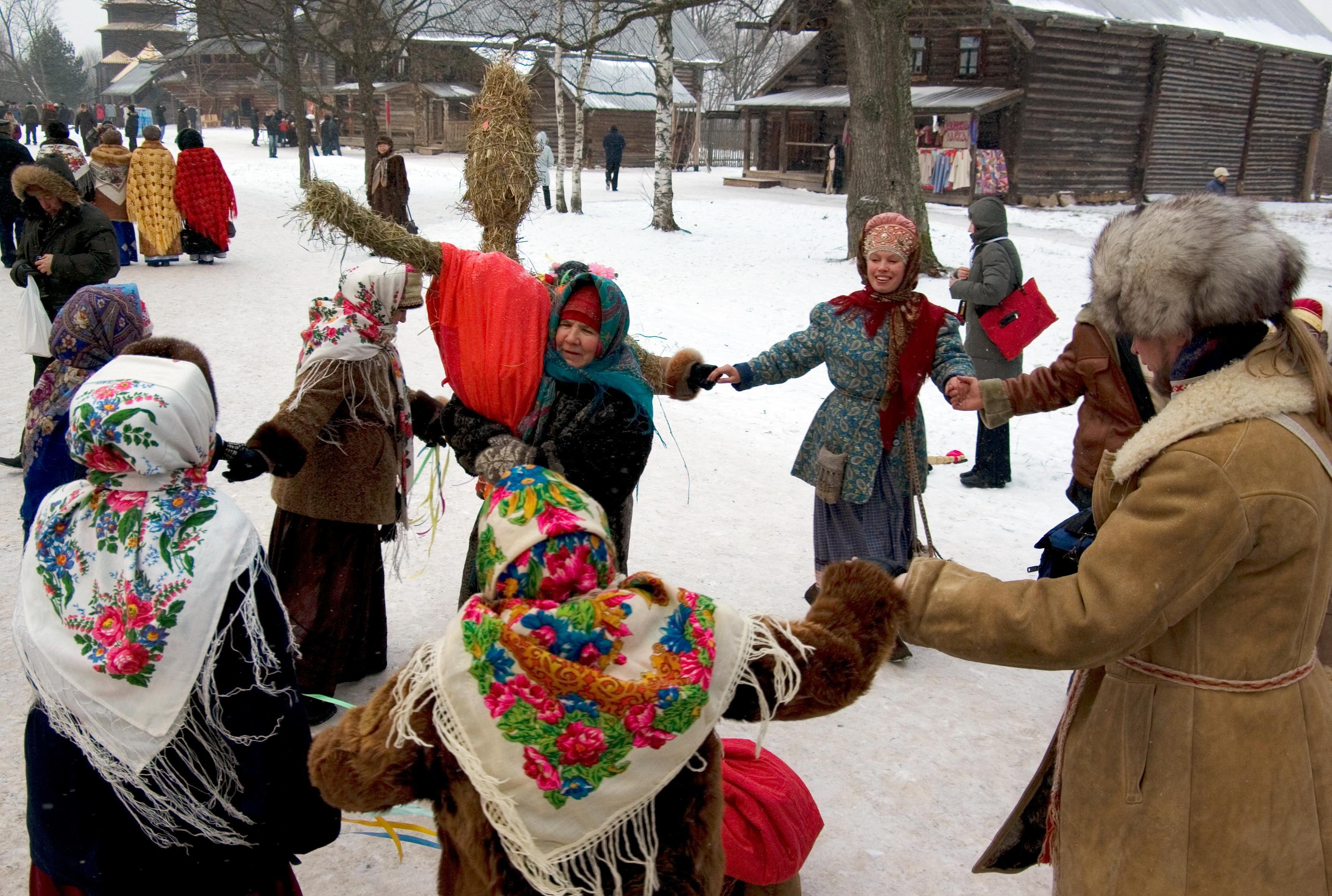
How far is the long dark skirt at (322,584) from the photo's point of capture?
11.7 feet

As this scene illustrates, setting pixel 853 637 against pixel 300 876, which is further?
pixel 300 876

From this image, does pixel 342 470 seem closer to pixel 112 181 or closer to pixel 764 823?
pixel 764 823

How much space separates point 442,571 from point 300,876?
2.20 m

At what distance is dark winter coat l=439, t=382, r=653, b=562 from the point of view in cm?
286

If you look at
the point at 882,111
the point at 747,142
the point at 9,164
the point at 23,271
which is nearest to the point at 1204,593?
the point at 23,271

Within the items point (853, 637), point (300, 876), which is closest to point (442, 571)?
point (300, 876)

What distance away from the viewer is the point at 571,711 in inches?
63.9

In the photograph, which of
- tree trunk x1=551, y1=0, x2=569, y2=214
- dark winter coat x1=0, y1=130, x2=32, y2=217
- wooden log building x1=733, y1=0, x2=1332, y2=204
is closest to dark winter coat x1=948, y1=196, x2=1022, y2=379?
dark winter coat x1=0, y1=130, x2=32, y2=217

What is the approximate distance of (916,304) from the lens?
3.92m

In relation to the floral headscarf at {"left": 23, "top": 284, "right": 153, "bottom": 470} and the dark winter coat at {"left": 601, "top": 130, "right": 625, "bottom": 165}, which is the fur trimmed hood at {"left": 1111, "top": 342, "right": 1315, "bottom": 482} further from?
the dark winter coat at {"left": 601, "top": 130, "right": 625, "bottom": 165}

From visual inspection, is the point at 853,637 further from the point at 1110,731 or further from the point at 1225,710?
the point at 1225,710

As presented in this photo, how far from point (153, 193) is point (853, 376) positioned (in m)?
11.4

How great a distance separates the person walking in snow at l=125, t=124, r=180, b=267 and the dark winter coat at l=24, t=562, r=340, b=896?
11.8 metres

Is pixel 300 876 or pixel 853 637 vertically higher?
pixel 853 637
